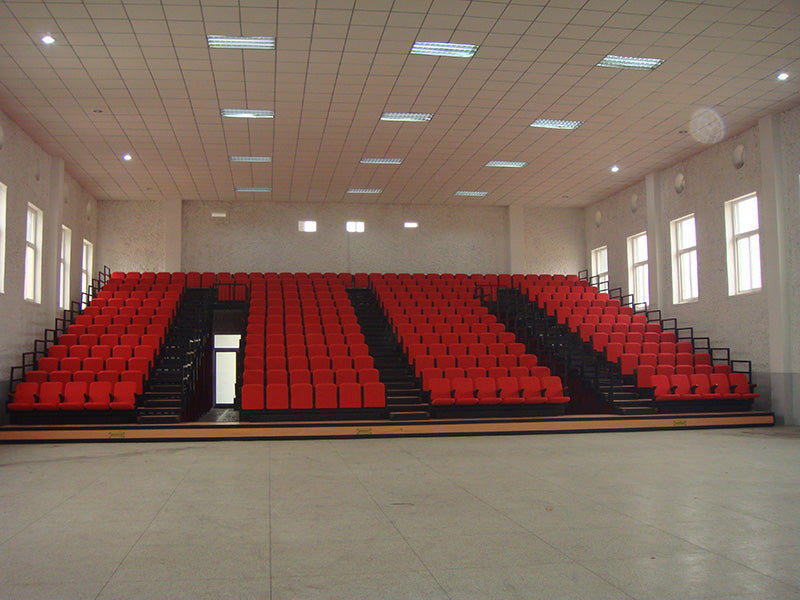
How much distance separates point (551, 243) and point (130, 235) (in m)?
12.1

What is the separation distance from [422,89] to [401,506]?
778 cm

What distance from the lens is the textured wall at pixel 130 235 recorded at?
61.8 ft

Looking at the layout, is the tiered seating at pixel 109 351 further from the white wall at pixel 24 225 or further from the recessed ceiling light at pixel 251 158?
the recessed ceiling light at pixel 251 158

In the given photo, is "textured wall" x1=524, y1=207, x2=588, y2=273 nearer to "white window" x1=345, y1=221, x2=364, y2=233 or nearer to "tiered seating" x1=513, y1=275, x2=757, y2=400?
"tiered seating" x1=513, y1=275, x2=757, y2=400

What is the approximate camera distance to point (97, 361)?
1230 cm

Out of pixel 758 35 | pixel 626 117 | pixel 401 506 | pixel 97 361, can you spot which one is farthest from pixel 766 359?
pixel 97 361

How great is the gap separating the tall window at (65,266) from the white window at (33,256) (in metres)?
1.69

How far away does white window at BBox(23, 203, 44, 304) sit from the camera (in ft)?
45.3

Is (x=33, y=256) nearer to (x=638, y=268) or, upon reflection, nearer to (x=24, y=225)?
(x=24, y=225)

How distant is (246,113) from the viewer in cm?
1250

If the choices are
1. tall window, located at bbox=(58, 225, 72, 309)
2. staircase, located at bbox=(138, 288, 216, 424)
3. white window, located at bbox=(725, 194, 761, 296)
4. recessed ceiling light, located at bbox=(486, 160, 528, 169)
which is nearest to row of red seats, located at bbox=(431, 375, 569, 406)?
staircase, located at bbox=(138, 288, 216, 424)

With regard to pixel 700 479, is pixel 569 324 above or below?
above

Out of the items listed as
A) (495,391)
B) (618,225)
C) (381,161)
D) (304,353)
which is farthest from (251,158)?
(618,225)

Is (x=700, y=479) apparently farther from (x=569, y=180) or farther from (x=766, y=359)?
(x=569, y=180)
